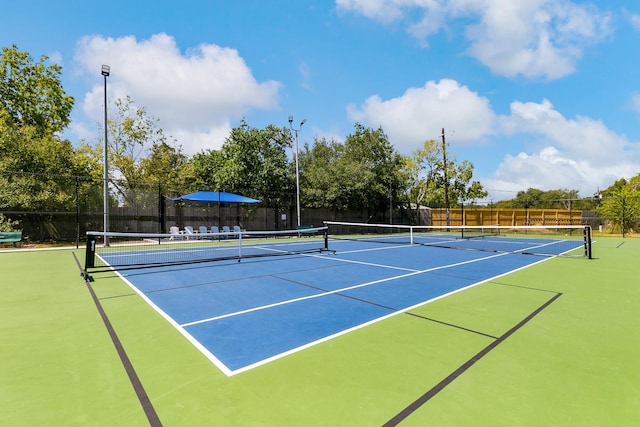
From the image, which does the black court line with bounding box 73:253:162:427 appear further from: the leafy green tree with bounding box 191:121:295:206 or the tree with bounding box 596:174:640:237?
the tree with bounding box 596:174:640:237

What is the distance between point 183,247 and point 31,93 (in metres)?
17.2

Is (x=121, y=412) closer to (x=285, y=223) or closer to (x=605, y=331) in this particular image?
(x=605, y=331)

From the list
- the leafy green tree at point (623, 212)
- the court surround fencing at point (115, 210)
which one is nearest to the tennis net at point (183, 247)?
the court surround fencing at point (115, 210)

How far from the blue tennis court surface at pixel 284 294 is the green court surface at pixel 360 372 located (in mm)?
267

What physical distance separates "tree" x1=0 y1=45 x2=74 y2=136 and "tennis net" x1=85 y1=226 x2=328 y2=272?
11.4 m

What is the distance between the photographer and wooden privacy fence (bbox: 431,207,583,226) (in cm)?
2694

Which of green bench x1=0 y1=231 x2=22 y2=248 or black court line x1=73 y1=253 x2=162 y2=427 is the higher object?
green bench x1=0 y1=231 x2=22 y2=248

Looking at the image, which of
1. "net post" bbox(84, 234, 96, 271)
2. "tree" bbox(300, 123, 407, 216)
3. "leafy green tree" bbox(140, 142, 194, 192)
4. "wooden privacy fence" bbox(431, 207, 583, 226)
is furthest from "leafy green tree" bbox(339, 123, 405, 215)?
"net post" bbox(84, 234, 96, 271)

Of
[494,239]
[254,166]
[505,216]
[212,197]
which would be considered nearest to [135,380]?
[212,197]

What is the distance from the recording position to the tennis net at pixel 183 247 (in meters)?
8.52

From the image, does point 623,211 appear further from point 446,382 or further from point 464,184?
point 446,382

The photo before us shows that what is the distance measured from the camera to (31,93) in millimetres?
21078

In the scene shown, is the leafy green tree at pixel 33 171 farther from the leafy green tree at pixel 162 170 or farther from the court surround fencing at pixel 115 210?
the leafy green tree at pixel 162 170

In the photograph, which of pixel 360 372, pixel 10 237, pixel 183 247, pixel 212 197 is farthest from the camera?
pixel 212 197
